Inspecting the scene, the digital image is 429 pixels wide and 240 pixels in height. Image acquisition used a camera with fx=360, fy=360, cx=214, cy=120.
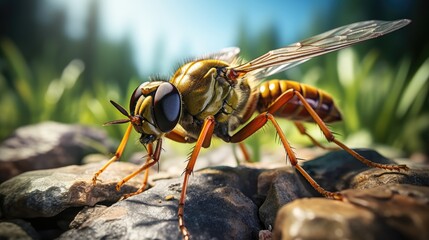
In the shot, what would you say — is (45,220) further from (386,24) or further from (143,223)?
(386,24)

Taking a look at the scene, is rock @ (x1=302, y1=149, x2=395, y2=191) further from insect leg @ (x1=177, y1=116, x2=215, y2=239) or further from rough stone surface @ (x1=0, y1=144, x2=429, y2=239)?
insect leg @ (x1=177, y1=116, x2=215, y2=239)

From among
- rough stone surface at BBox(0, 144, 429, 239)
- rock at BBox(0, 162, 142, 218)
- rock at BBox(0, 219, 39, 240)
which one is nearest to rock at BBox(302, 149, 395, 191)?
rough stone surface at BBox(0, 144, 429, 239)

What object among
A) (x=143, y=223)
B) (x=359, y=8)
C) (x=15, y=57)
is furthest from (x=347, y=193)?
(x=359, y=8)

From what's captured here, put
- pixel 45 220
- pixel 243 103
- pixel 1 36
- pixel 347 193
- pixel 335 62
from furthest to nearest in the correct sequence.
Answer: pixel 1 36, pixel 335 62, pixel 243 103, pixel 45 220, pixel 347 193

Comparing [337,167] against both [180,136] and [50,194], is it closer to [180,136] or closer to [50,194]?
[180,136]

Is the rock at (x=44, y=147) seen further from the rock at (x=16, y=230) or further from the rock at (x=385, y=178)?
the rock at (x=385, y=178)

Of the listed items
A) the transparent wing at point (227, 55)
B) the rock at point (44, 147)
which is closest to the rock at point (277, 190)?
the transparent wing at point (227, 55)

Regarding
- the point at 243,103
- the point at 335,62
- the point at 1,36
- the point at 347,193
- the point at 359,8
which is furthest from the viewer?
the point at 1,36
